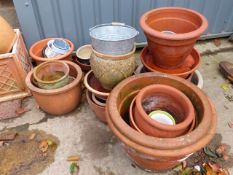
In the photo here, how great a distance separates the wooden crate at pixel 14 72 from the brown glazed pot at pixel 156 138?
113 centimetres

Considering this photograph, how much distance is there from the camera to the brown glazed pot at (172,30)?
1.75 m

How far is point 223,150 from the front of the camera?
1953 millimetres

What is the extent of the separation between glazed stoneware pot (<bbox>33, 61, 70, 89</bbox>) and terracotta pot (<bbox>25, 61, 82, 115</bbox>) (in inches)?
2.3

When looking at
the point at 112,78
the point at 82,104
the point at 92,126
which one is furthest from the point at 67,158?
the point at 112,78

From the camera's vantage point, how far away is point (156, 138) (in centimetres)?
134

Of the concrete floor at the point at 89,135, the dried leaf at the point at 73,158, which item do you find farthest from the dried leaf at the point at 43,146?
the dried leaf at the point at 73,158

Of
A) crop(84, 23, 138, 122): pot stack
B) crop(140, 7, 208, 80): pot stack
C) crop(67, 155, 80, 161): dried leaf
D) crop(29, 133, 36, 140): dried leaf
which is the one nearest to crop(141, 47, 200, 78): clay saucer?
crop(140, 7, 208, 80): pot stack

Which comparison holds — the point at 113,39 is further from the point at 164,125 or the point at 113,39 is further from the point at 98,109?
A: the point at 164,125

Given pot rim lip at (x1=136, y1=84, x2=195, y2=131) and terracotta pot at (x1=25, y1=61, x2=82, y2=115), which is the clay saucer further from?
terracotta pot at (x1=25, y1=61, x2=82, y2=115)

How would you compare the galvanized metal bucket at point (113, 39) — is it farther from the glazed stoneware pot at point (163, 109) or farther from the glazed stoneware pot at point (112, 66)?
the glazed stoneware pot at point (163, 109)

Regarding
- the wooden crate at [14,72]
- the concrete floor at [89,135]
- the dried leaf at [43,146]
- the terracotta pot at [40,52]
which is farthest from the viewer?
the terracotta pot at [40,52]

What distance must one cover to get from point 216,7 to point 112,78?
1.93 m

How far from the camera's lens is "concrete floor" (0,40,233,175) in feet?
6.07

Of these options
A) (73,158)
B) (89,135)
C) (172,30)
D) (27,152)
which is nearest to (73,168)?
(73,158)
